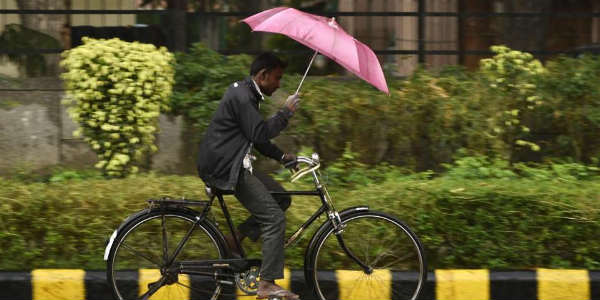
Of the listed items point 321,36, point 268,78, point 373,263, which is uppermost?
point 321,36

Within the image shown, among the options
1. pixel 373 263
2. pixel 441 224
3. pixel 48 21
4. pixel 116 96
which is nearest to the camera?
pixel 373 263

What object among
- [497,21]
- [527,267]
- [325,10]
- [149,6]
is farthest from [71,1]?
[527,267]

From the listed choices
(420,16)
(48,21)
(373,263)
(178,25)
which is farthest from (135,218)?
(420,16)

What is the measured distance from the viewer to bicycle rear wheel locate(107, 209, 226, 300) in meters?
5.52

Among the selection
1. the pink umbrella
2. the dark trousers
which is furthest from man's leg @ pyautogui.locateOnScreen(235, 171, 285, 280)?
the pink umbrella

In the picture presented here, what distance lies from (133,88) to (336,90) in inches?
67.5

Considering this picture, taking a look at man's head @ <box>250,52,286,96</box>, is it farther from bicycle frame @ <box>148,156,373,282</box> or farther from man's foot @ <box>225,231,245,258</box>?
man's foot @ <box>225,231,245,258</box>

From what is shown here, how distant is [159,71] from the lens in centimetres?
748

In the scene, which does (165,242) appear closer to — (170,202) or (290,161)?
(170,202)

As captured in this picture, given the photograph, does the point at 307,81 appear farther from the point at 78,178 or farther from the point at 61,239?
the point at 61,239

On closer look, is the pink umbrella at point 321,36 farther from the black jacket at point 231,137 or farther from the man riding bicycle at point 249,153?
the black jacket at point 231,137

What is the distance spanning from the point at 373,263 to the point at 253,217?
2.73ft

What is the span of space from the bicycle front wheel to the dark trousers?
1.08ft

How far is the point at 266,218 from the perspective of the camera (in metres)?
5.35
